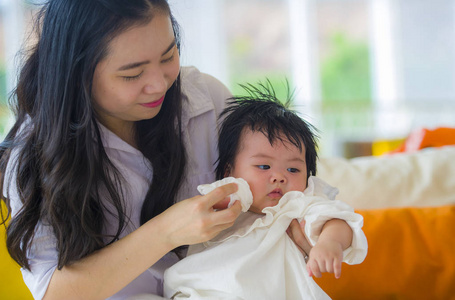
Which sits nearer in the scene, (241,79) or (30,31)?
(30,31)

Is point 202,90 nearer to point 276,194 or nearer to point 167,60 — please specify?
point 167,60

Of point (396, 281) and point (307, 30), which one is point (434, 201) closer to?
point (396, 281)

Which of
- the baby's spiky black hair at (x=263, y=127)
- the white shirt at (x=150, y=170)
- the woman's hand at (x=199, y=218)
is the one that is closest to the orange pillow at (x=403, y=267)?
the baby's spiky black hair at (x=263, y=127)

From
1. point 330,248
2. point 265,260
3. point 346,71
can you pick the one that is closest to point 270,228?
point 265,260

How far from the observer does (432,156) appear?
2008 mm

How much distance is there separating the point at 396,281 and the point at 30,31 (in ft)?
3.91

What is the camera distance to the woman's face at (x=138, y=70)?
1098 millimetres

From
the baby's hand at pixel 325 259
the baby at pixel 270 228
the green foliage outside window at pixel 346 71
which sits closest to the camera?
the baby's hand at pixel 325 259

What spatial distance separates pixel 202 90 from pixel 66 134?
18.1 inches

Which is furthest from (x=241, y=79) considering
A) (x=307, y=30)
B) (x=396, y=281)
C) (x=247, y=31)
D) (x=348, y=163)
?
(x=396, y=281)

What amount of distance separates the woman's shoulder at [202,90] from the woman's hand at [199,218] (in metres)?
0.41

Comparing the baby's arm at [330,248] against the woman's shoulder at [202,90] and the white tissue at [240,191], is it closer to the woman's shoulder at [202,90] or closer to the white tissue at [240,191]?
the white tissue at [240,191]

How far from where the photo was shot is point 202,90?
4.88ft

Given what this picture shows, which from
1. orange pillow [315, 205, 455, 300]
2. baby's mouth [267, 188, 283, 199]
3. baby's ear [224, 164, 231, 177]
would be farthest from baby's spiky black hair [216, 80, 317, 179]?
A: orange pillow [315, 205, 455, 300]
